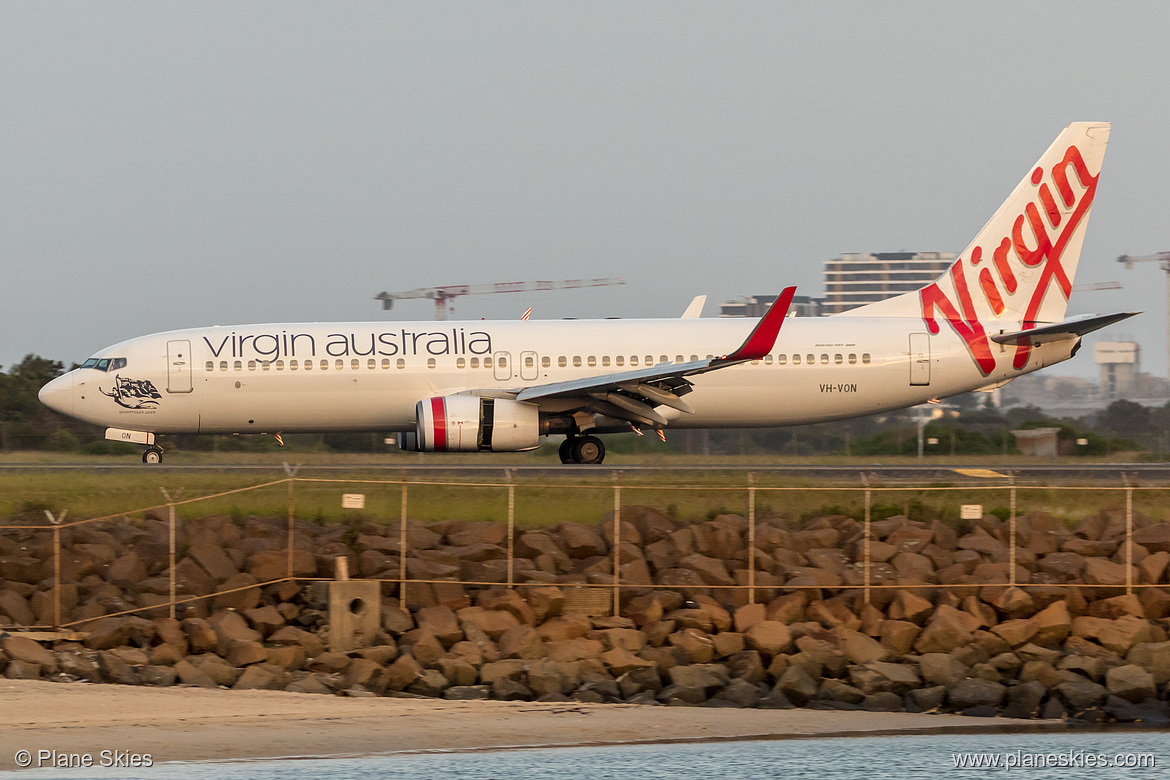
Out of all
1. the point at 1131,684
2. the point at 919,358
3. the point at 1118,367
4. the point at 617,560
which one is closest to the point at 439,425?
the point at 617,560

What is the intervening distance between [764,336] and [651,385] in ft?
8.01

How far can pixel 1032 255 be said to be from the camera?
26906 millimetres

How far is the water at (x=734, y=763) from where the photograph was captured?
35.5ft

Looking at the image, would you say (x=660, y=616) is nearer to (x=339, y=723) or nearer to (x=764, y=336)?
(x=339, y=723)

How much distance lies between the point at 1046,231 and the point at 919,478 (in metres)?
9.81

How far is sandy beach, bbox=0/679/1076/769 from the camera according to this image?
1135cm

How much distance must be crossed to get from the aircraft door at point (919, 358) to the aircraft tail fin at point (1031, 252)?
1286 millimetres

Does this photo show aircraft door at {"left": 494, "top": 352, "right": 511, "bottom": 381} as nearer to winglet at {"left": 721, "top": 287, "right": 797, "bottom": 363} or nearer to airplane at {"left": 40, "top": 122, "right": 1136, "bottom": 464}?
airplane at {"left": 40, "top": 122, "right": 1136, "bottom": 464}

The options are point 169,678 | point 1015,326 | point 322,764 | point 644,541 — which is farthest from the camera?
point 1015,326

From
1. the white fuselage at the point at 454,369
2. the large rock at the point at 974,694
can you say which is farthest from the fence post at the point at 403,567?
the white fuselage at the point at 454,369

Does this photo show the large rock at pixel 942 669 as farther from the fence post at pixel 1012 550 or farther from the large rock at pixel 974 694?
the fence post at pixel 1012 550

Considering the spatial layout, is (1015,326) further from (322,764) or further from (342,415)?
(322,764)

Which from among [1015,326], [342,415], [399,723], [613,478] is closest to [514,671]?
[399,723]

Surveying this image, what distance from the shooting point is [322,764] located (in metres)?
11.0
